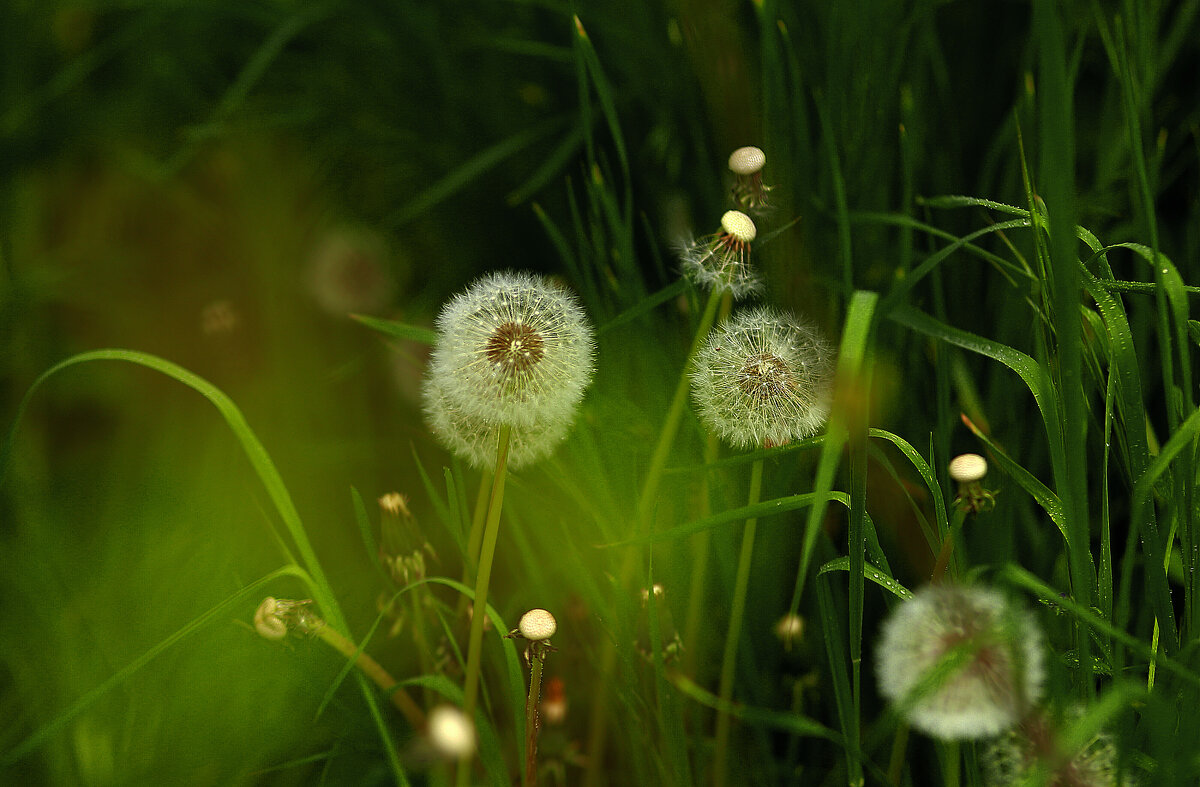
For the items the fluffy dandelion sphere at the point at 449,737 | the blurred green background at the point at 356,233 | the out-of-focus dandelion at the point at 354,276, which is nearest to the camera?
the fluffy dandelion sphere at the point at 449,737

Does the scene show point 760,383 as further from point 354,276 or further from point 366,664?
point 354,276

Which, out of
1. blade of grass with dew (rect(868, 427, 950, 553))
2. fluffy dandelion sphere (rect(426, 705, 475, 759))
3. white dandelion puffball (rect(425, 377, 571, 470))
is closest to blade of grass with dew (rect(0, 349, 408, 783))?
white dandelion puffball (rect(425, 377, 571, 470))

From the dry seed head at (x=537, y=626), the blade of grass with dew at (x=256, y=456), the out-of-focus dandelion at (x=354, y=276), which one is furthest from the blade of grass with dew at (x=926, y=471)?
the out-of-focus dandelion at (x=354, y=276)

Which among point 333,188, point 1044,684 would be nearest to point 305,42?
point 333,188

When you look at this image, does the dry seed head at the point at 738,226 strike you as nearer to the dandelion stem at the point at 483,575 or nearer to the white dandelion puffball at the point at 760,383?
the white dandelion puffball at the point at 760,383

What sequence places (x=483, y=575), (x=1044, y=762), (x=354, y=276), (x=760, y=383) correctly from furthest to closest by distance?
(x=354, y=276) < (x=760, y=383) < (x=483, y=575) < (x=1044, y=762)

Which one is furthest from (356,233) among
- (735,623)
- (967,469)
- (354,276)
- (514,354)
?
(967,469)

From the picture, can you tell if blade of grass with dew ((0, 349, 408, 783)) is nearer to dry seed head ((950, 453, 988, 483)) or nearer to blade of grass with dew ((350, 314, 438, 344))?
blade of grass with dew ((350, 314, 438, 344))
